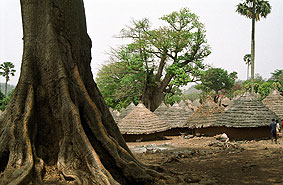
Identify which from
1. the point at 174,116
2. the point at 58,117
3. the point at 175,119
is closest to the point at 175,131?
the point at 175,119

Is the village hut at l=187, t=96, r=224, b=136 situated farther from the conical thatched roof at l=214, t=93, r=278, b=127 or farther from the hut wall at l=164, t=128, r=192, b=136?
the hut wall at l=164, t=128, r=192, b=136

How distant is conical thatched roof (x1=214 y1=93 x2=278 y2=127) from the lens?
14180mm

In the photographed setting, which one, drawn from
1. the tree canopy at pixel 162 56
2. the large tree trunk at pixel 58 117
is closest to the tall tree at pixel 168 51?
the tree canopy at pixel 162 56

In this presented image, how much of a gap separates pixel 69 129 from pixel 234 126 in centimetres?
1150

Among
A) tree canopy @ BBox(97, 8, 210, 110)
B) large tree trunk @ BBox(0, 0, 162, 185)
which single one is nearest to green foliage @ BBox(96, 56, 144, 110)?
tree canopy @ BBox(97, 8, 210, 110)

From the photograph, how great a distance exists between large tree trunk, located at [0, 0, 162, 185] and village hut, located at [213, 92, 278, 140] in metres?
10.5

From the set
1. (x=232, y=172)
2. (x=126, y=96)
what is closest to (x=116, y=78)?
(x=126, y=96)

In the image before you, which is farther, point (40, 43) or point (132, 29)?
point (132, 29)

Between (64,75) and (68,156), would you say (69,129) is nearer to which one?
(68,156)

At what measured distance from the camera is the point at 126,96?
31953 mm

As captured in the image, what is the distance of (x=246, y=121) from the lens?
14.2m

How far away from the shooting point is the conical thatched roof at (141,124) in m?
16.7

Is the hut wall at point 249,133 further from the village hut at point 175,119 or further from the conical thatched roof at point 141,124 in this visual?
the village hut at point 175,119

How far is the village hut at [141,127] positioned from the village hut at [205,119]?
6.10 ft
